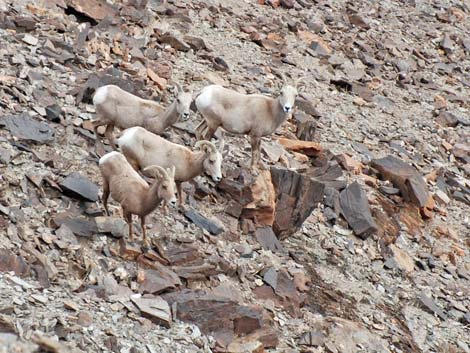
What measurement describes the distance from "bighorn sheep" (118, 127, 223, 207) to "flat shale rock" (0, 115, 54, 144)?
3.78 feet

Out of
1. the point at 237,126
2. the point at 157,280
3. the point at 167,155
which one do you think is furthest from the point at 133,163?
the point at 237,126

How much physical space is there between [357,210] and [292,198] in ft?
5.15

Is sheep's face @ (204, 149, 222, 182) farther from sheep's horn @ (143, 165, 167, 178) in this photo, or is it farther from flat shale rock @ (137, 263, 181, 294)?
flat shale rock @ (137, 263, 181, 294)

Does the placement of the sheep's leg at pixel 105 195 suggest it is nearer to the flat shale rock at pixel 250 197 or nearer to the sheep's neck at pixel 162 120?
the sheep's neck at pixel 162 120

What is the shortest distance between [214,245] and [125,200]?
1.68 metres

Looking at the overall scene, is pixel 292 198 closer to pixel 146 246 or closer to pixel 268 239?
pixel 268 239

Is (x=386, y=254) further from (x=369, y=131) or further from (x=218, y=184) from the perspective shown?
(x=369, y=131)

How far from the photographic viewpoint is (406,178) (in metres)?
14.4

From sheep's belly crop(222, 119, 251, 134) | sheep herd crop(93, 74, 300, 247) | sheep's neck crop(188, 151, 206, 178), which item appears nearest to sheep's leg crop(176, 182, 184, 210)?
sheep herd crop(93, 74, 300, 247)

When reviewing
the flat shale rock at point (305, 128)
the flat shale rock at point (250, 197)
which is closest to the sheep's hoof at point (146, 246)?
the flat shale rock at point (250, 197)

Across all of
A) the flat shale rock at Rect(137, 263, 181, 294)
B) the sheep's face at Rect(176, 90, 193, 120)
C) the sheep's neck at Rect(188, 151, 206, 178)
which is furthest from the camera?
the sheep's face at Rect(176, 90, 193, 120)

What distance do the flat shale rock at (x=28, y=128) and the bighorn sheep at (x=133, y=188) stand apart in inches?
57.2

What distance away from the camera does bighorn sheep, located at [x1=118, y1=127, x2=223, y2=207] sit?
10156 millimetres

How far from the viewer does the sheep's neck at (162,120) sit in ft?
36.6
